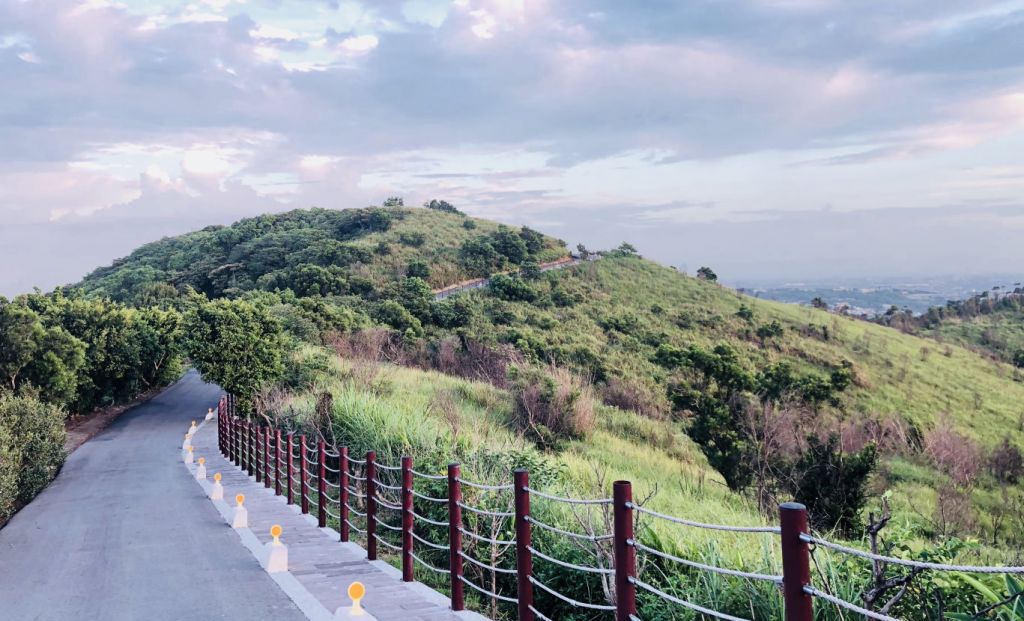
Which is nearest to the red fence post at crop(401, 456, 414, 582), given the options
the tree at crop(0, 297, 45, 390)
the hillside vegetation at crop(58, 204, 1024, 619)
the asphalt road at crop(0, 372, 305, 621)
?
the asphalt road at crop(0, 372, 305, 621)

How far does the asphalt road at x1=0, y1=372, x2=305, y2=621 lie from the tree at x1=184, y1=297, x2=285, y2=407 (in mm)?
8129

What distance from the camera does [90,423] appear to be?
105 ft

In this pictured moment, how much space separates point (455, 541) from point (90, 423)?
30.8 meters

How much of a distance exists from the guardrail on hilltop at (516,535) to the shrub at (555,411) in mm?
5327

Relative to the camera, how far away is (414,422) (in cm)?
1165

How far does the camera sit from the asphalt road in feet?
23.5

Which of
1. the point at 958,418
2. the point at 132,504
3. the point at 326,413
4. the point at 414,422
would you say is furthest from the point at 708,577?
the point at 958,418

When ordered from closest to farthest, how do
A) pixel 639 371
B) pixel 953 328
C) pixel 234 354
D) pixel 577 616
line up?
1. pixel 577 616
2. pixel 234 354
3. pixel 639 371
4. pixel 953 328

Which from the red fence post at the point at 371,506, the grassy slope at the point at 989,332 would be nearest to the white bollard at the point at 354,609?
the red fence post at the point at 371,506

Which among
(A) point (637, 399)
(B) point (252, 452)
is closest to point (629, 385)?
(A) point (637, 399)

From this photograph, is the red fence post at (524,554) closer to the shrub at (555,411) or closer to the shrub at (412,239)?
the shrub at (555,411)

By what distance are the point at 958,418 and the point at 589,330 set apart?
19595 mm

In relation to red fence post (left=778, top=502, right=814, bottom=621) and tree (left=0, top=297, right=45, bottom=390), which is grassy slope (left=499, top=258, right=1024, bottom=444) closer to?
tree (left=0, top=297, right=45, bottom=390)

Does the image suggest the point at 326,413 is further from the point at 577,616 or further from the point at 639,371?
the point at 639,371
